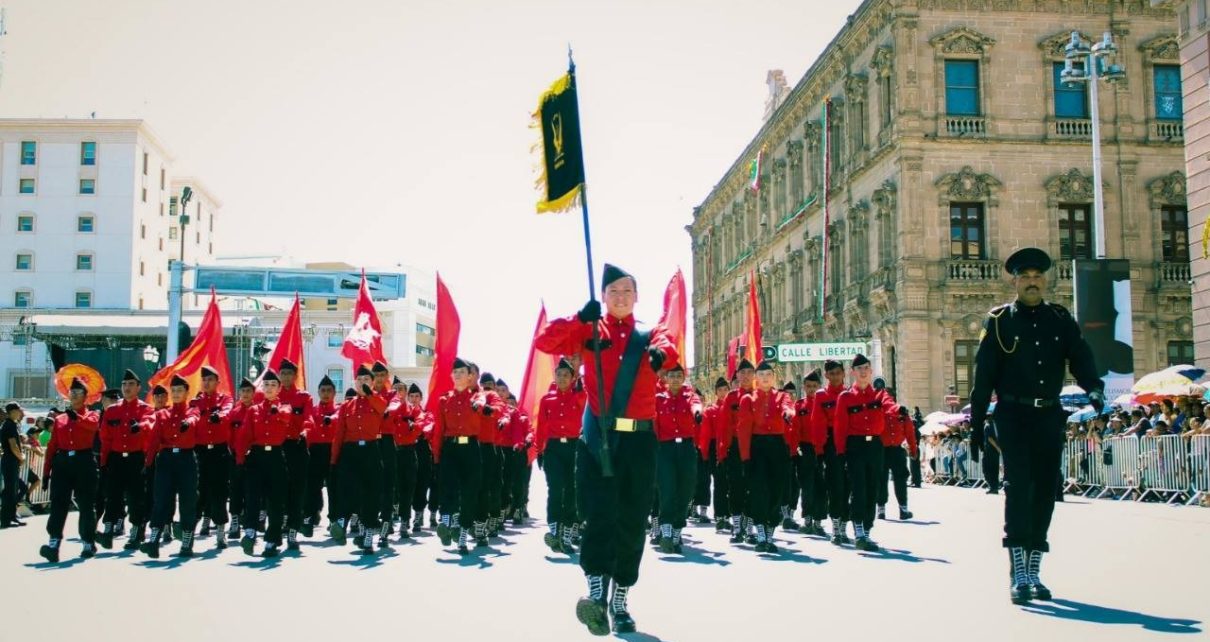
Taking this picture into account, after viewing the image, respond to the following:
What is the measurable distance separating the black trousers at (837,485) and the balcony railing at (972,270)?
93.4 feet

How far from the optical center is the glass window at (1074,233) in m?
41.4

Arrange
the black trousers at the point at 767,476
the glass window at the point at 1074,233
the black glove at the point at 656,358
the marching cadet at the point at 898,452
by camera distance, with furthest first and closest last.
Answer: the glass window at the point at 1074,233 < the marching cadet at the point at 898,452 < the black trousers at the point at 767,476 < the black glove at the point at 656,358

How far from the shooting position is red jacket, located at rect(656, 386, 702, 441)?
42.4 feet

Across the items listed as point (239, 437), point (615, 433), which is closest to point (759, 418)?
point (239, 437)

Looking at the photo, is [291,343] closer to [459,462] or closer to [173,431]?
[173,431]

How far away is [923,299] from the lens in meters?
40.6

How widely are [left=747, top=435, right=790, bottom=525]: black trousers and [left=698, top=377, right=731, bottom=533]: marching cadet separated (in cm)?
75

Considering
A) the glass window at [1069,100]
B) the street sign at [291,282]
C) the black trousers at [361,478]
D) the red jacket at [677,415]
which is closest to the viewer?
the red jacket at [677,415]

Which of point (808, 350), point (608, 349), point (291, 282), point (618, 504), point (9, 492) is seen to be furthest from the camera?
point (291, 282)

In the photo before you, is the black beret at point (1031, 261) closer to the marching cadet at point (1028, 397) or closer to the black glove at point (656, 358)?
the marching cadet at point (1028, 397)

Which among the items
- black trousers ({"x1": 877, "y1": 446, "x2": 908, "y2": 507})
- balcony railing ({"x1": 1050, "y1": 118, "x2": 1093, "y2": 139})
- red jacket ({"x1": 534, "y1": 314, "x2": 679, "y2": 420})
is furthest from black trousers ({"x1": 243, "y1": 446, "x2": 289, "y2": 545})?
balcony railing ({"x1": 1050, "y1": 118, "x2": 1093, "y2": 139})

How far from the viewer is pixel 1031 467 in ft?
28.0

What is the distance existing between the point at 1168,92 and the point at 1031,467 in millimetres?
38183

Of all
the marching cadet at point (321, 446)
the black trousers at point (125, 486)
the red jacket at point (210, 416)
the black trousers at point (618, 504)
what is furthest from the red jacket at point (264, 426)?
the black trousers at point (618, 504)
